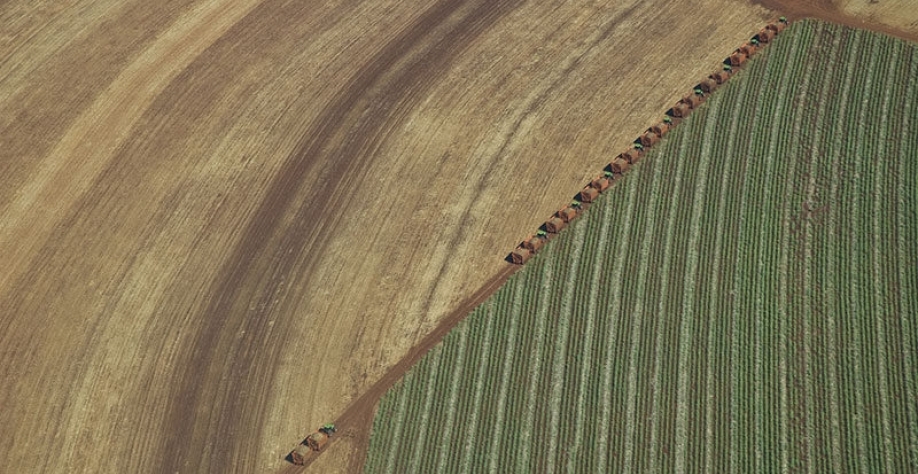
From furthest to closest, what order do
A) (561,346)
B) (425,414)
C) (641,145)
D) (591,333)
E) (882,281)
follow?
1. (641,145)
2. (882,281)
3. (591,333)
4. (561,346)
5. (425,414)

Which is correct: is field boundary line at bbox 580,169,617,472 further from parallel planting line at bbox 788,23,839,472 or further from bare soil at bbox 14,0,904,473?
parallel planting line at bbox 788,23,839,472

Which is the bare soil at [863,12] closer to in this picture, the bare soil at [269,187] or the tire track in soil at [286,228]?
the bare soil at [269,187]

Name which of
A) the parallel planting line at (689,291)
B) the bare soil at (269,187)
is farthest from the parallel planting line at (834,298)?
the bare soil at (269,187)

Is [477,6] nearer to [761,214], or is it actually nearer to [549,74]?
[549,74]

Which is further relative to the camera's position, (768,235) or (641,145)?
(641,145)

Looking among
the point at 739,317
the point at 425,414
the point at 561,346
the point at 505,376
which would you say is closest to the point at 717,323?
the point at 739,317

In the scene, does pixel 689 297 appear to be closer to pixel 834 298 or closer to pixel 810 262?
pixel 810 262

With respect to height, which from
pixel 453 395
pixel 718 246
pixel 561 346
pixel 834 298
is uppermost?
pixel 453 395
